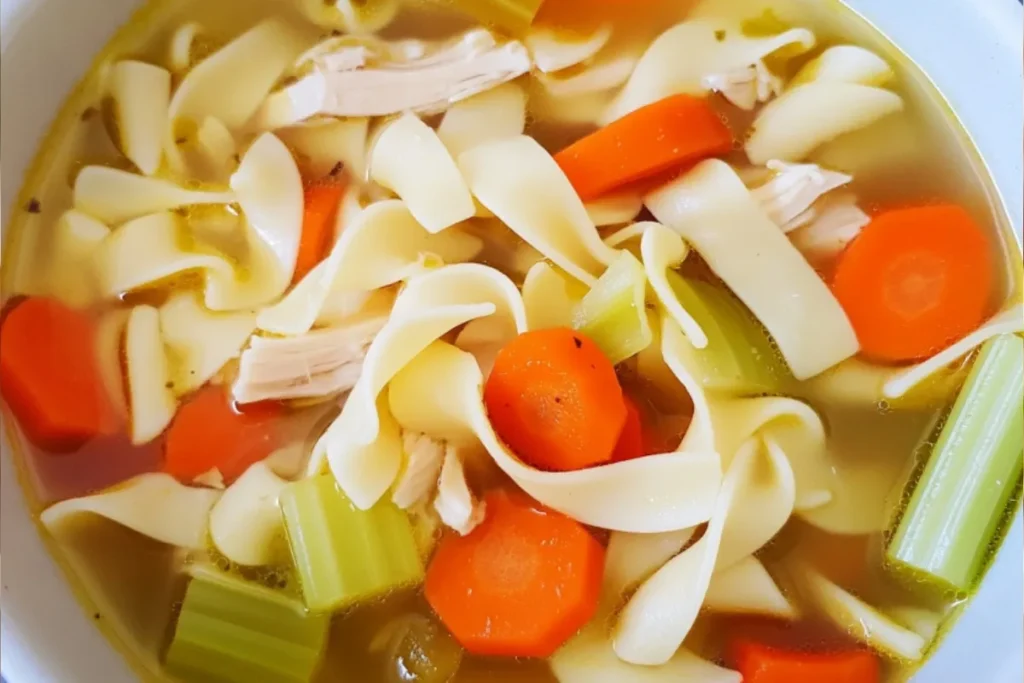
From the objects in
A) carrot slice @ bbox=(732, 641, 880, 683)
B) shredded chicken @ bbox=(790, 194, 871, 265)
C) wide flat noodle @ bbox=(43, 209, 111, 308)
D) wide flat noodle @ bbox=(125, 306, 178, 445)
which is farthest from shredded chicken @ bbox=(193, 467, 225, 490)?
shredded chicken @ bbox=(790, 194, 871, 265)

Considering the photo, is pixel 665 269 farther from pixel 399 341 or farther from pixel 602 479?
pixel 399 341

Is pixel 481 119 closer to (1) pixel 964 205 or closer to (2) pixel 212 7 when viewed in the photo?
(2) pixel 212 7

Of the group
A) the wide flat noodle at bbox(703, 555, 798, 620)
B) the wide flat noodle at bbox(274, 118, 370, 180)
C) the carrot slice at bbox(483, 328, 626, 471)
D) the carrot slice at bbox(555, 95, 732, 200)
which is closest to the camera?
the carrot slice at bbox(483, 328, 626, 471)

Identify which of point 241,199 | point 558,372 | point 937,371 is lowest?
point 937,371

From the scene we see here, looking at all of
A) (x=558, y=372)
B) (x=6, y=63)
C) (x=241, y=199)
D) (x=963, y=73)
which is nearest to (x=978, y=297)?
(x=963, y=73)

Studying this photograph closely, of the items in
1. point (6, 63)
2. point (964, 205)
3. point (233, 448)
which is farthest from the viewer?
point (964, 205)

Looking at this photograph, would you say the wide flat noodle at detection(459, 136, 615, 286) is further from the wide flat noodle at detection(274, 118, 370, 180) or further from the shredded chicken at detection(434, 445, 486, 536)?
the shredded chicken at detection(434, 445, 486, 536)

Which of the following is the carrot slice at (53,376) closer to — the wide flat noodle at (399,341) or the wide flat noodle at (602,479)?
the wide flat noodle at (399,341)
